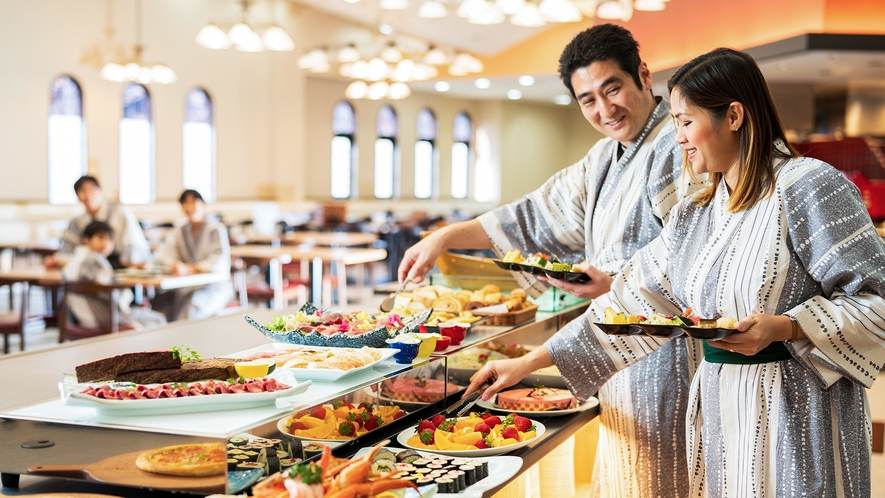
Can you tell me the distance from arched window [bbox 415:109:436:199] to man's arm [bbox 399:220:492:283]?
1628 cm

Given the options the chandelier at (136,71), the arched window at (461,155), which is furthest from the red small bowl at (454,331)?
the arched window at (461,155)

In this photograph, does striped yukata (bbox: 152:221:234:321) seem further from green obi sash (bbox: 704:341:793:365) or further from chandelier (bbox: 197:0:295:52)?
green obi sash (bbox: 704:341:793:365)

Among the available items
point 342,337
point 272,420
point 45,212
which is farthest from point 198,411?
point 45,212

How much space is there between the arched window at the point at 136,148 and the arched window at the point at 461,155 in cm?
808

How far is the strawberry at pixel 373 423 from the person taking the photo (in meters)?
1.91

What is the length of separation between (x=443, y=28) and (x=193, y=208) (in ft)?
28.2

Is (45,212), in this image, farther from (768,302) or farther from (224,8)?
(768,302)

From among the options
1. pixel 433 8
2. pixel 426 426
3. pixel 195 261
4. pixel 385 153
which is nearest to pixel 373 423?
pixel 426 426

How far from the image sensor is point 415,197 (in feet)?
62.4

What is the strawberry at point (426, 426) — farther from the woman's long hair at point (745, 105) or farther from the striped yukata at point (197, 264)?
the striped yukata at point (197, 264)

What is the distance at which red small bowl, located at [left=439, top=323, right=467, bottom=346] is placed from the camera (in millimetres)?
2299

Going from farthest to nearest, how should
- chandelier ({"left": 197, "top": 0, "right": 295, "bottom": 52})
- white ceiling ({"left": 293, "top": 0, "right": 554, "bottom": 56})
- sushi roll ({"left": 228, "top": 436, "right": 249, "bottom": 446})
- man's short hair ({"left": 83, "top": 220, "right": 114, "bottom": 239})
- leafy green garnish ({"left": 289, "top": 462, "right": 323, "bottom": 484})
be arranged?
white ceiling ({"left": 293, "top": 0, "right": 554, "bottom": 56})
chandelier ({"left": 197, "top": 0, "right": 295, "bottom": 52})
man's short hair ({"left": 83, "top": 220, "right": 114, "bottom": 239})
sushi roll ({"left": 228, "top": 436, "right": 249, "bottom": 446})
leafy green garnish ({"left": 289, "top": 462, "right": 323, "bottom": 484})

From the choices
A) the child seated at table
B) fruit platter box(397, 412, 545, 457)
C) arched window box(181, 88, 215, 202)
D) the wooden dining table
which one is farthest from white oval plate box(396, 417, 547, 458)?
arched window box(181, 88, 215, 202)

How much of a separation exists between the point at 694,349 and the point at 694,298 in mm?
455
